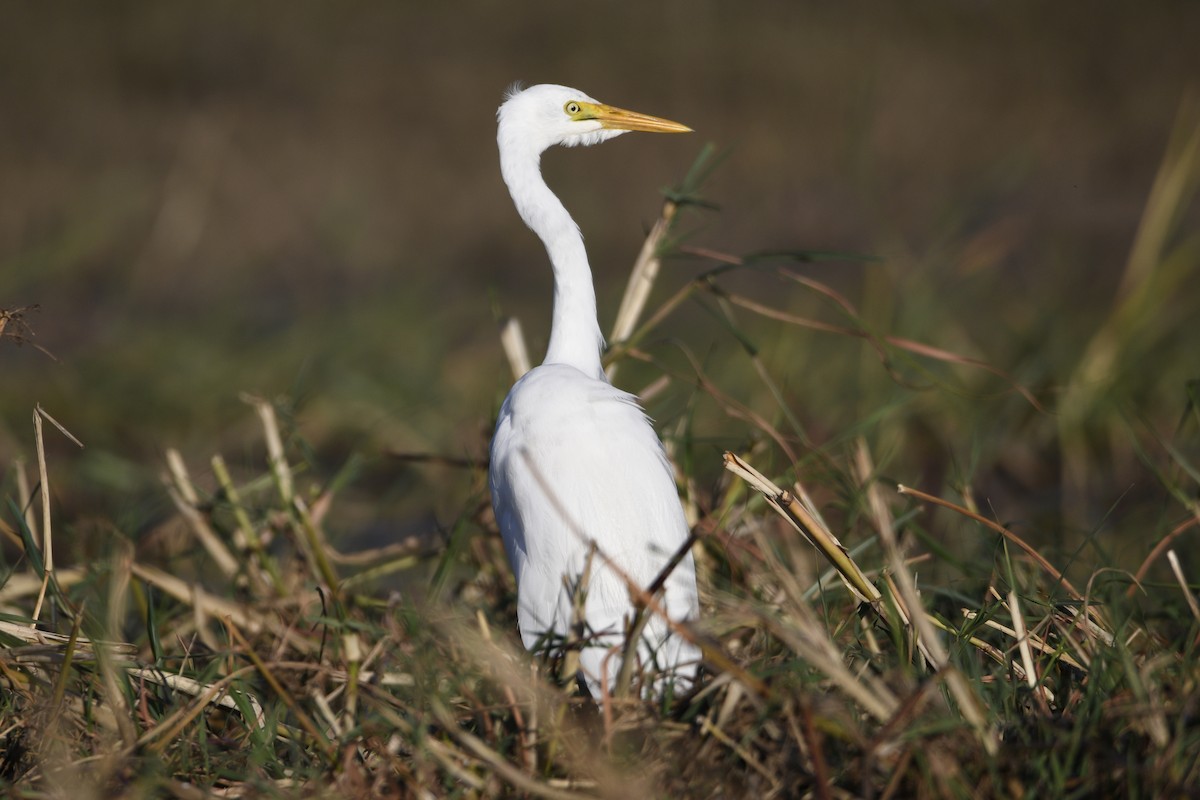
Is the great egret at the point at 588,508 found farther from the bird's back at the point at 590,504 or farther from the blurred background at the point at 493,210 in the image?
the blurred background at the point at 493,210

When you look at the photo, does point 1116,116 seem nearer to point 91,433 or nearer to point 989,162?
point 989,162

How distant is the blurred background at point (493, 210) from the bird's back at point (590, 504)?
2027mm

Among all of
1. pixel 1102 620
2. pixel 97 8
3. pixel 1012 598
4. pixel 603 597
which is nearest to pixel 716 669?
pixel 603 597

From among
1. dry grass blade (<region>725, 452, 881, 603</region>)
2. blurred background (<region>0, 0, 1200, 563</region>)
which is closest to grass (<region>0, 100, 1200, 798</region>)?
dry grass blade (<region>725, 452, 881, 603</region>)

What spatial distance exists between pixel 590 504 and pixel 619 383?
7.89ft

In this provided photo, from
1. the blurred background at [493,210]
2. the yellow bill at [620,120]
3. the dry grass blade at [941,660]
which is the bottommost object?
the blurred background at [493,210]

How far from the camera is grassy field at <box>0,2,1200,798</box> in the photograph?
174 centimetres

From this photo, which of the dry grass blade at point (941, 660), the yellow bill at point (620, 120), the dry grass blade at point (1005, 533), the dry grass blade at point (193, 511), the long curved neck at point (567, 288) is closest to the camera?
the dry grass blade at point (941, 660)

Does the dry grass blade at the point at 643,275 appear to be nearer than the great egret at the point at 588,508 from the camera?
No

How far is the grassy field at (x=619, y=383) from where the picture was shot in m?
1.74

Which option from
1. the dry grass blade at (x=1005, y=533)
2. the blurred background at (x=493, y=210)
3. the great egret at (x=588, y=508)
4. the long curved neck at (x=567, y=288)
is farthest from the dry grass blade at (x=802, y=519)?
the blurred background at (x=493, y=210)

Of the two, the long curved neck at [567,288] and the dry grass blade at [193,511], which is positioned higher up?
the long curved neck at [567,288]

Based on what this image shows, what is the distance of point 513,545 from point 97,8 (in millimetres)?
9852

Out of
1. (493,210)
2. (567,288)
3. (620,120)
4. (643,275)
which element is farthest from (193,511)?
(493,210)
